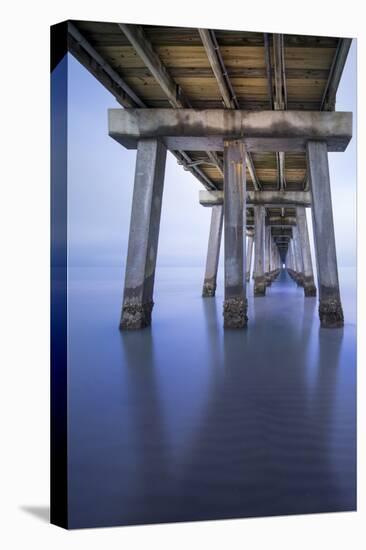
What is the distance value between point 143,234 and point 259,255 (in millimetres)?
10293

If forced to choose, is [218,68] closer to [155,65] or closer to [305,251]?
[155,65]

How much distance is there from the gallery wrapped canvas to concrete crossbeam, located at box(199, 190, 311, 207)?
13.9 feet

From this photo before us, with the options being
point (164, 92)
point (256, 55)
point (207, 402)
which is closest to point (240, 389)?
point (207, 402)

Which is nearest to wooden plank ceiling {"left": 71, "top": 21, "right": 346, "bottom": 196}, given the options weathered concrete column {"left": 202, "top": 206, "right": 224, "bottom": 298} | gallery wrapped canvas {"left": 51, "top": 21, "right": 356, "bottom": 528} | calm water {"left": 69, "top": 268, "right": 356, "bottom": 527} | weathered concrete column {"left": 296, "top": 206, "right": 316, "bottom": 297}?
gallery wrapped canvas {"left": 51, "top": 21, "right": 356, "bottom": 528}

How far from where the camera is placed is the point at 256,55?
635cm

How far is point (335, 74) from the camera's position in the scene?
21.0 ft

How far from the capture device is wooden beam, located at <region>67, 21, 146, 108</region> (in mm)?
5764

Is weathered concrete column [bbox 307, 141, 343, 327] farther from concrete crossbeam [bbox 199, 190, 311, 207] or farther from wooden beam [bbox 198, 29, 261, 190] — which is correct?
concrete crossbeam [bbox 199, 190, 311, 207]

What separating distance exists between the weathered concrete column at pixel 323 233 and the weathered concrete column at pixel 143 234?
115 inches

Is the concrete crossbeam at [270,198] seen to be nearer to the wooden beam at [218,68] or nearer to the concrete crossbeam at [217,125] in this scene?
the concrete crossbeam at [217,125]

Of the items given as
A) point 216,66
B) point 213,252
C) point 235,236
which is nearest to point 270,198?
point 213,252

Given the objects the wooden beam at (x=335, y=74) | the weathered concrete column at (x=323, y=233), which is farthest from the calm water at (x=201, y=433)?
the wooden beam at (x=335, y=74)

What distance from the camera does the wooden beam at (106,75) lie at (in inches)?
227

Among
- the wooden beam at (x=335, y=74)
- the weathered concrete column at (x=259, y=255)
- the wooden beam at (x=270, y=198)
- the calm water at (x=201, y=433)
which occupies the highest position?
the wooden beam at (x=335, y=74)
